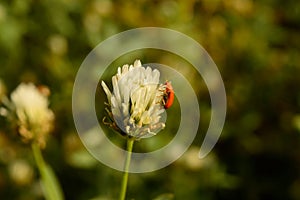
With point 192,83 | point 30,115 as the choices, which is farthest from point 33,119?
point 192,83

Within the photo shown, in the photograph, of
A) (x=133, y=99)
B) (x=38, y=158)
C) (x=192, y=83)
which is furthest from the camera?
(x=192, y=83)

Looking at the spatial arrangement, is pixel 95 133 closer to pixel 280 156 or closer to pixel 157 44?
pixel 157 44

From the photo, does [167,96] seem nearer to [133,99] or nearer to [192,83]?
[133,99]

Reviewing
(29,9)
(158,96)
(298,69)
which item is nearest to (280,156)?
(298,69)

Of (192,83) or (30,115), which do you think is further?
(192,83)

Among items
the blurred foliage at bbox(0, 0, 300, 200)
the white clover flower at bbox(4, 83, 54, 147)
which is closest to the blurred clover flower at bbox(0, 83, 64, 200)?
the white clover flower at bbox(4, 83, 54, 147)

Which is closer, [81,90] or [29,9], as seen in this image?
[81,90]

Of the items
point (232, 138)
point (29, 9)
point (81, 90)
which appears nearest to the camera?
point (81, 90)
